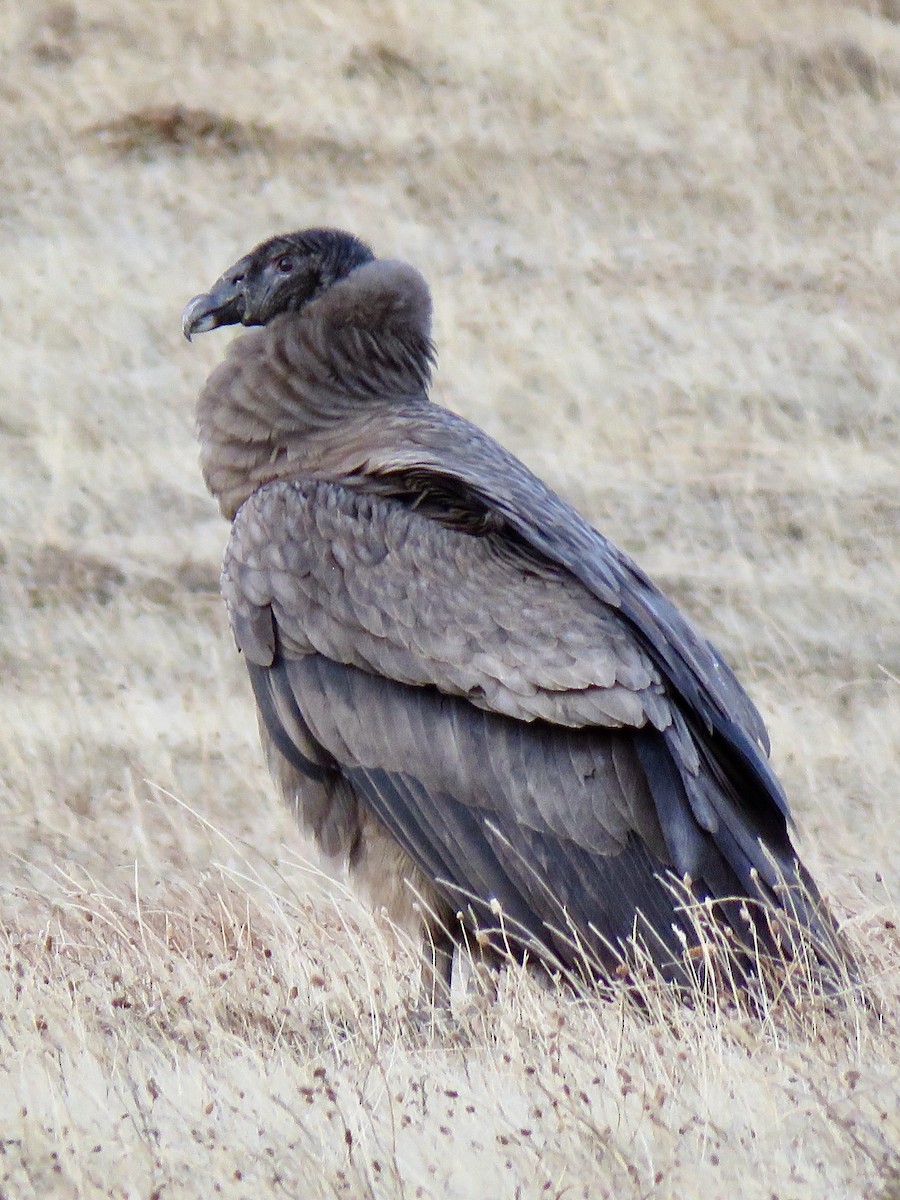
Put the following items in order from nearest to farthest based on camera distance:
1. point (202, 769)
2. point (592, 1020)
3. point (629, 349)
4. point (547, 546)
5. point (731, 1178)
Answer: point (731, 1178), point (592, 1020), point (547, 546), point (202, 769), point (629, 349)

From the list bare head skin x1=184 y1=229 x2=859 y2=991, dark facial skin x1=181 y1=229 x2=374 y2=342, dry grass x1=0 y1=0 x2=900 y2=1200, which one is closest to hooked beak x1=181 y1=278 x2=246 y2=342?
dark facial skin x1=181 y1=229 x2=374 y2=342

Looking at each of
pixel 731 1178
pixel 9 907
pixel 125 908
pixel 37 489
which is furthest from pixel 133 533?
pixel 731 1178

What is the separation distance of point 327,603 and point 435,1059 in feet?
4.62

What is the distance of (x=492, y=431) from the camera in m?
15.2

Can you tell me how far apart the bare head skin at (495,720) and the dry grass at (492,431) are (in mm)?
312

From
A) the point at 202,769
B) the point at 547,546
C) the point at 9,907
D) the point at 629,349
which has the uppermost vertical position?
the point at 547,546

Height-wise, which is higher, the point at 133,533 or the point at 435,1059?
the point at 435,1059

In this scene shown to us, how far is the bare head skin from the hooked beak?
101 centimetres

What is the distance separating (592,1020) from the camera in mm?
4582

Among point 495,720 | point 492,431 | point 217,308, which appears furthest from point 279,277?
point 492,431

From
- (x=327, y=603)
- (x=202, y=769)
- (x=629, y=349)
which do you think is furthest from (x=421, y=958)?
(x=629, y=349)

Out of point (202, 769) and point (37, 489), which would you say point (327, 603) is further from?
point (37, 489)

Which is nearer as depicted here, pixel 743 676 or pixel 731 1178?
pixel 731 1178

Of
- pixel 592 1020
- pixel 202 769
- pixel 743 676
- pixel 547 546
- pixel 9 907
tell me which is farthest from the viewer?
pixel 743 676
